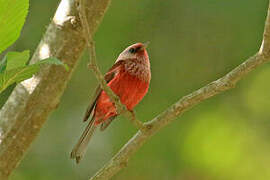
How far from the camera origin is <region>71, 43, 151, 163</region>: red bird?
480 centimetres

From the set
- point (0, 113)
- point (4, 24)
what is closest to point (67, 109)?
point (0, 113)

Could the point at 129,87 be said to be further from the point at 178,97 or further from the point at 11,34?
the point at 11,34

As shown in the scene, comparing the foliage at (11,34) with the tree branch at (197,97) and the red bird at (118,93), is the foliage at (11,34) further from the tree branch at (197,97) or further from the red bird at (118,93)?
the red bird at (118,93)

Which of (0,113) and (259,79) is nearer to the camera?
(0,113)

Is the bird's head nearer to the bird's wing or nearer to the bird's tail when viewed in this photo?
the bird's wing

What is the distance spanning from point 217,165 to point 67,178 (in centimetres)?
177

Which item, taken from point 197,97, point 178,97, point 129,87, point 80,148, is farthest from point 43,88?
point 178,97

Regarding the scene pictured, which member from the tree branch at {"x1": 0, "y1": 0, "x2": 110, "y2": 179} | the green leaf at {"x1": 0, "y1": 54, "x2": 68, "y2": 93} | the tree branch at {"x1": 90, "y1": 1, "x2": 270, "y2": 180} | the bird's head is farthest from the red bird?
the green leaf at {"x1": 0, "y1": 54, "x2": 68, "y2": 93}

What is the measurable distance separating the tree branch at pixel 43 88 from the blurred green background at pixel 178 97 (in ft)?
7.26

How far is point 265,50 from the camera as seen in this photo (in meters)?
3.10

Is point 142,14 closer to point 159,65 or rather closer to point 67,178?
point 159,65

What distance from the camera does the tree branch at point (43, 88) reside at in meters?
3.54

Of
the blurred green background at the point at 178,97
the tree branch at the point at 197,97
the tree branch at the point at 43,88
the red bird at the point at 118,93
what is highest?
the tree branch at the point at 43,88

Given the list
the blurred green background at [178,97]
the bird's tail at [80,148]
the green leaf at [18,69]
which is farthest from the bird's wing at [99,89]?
the green leaf at [18,69]
